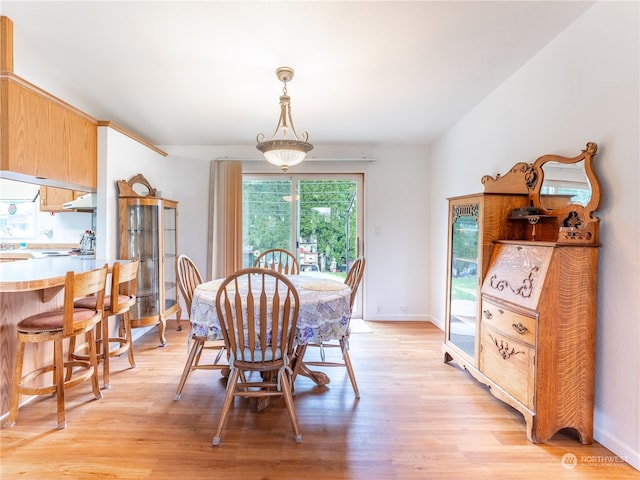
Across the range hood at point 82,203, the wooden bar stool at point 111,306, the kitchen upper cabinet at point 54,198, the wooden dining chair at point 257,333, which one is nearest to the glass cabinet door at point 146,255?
the range hood at point 82,203

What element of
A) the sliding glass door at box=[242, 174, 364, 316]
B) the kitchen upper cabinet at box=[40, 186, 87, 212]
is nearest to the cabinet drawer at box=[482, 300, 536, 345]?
the sliding glass door at box=[242, 174, 364, 316]

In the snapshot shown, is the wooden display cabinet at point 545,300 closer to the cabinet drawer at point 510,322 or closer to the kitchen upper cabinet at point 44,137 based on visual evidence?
the cabinet drawer at point 510,322

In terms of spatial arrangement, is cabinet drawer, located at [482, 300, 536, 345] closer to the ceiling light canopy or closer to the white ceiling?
the ceiling light canopy

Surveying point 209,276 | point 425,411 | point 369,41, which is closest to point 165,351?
point 209,276

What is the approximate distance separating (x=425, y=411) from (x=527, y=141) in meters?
2.07

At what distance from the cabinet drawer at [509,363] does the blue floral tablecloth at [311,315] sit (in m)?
0.99

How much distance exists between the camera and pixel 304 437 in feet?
5.66

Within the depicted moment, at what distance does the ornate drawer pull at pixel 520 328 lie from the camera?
176 cm

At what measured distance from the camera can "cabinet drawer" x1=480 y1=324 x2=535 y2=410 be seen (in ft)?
5.63

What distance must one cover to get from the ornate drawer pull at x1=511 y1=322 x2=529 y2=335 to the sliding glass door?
7.69 ft

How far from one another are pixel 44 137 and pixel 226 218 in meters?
1.90

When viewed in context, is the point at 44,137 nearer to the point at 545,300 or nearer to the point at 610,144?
the point at 545,300

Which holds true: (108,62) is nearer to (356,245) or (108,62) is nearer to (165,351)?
(165,351)

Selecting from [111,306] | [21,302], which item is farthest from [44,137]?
[111,306]
